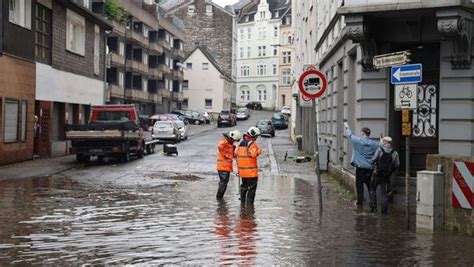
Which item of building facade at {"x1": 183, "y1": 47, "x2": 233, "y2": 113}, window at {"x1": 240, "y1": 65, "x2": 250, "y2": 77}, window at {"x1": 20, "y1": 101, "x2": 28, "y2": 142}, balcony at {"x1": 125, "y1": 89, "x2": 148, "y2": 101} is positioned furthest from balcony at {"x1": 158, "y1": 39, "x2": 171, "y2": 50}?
window at {"x1": 20, "y1": 101, "x2": 28, "y2": 142}

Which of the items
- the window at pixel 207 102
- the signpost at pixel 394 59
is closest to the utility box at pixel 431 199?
the signpost at pixel 394 59

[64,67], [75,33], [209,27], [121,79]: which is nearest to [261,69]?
[209,27]

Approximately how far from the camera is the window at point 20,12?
2369cm

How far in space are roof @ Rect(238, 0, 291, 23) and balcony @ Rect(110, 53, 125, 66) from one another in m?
51.1

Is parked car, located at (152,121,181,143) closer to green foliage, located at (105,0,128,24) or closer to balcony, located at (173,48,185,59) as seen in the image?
green foliage, located at (105,0,128,24)

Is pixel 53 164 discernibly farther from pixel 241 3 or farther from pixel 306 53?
pixel 241 3

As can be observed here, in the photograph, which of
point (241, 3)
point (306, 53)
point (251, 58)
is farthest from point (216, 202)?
point (241, 3)

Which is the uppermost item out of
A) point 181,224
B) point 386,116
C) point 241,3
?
point 241,3

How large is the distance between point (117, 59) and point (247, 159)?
46009mm

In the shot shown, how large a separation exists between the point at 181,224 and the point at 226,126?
55631 mm

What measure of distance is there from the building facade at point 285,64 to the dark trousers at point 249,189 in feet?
293

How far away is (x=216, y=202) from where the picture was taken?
14.2m

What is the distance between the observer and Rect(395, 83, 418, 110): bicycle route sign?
1055 centimetres

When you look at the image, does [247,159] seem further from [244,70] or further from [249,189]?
[244,70]
